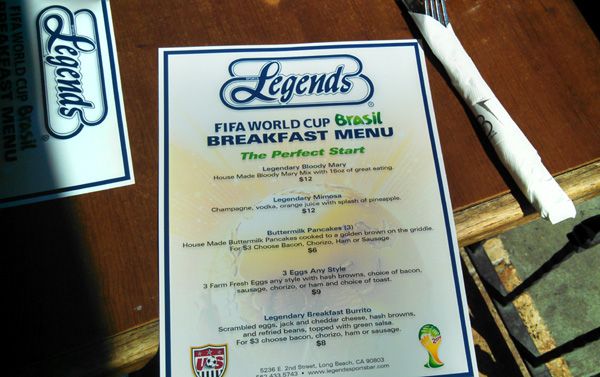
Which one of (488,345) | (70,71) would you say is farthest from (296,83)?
(488,345)

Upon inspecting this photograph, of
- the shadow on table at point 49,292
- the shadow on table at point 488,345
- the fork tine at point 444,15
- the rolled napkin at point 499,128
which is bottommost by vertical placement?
the shadow on table at point 488,345

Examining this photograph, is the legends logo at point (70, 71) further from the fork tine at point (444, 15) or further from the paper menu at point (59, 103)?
the fork tine at point (444, 15)

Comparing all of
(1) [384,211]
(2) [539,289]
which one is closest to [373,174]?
(1) [384,211]

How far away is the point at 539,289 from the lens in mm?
1125

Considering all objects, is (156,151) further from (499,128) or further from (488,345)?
(488,345)

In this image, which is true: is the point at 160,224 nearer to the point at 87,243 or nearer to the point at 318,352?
the point at 87,243

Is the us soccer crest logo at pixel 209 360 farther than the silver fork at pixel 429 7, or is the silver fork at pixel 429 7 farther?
the silver fork at pixel 429 7

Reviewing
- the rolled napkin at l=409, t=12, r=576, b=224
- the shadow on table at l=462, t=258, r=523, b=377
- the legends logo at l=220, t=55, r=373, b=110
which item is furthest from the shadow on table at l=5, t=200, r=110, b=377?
the shadow on table at l=462, t=258, r=523, b=377

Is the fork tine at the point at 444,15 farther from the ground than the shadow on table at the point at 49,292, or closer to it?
farther from the ground

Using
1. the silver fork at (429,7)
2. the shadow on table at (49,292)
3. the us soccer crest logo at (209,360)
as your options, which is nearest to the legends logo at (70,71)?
the shadow on table at (49,292)

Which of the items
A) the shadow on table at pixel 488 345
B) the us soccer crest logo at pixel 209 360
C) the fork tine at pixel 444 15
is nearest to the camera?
the us soccer crest logo at pixel 209 360

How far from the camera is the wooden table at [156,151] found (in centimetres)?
46

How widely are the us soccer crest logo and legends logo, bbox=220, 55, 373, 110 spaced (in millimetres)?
288

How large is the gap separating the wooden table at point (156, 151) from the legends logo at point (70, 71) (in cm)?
3
